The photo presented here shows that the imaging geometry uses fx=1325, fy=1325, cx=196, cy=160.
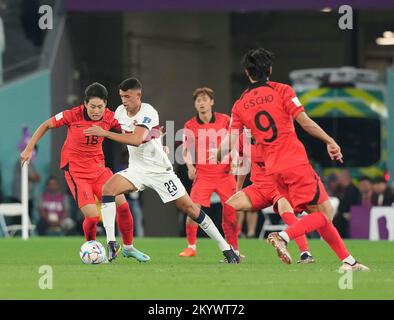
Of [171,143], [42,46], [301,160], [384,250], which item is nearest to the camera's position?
[301,160]

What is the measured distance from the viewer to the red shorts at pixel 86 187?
15.5 metres

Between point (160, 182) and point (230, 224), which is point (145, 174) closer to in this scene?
point (160, 182)

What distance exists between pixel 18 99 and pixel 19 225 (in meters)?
2.74

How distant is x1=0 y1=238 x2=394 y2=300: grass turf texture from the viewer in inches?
431

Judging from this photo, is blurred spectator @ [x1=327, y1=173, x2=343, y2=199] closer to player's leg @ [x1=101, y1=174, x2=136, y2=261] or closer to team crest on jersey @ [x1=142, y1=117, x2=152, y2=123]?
player's leg @ [x1=101, y1=174, x2=136, y2=261]

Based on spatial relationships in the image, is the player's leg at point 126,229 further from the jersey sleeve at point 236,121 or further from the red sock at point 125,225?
the jersey sleeve at point 236,121

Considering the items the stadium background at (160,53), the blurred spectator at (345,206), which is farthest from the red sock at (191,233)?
the stadium background at (160,53)

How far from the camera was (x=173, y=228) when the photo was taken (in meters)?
28.1

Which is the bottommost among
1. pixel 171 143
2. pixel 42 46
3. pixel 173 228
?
pixel 173 228

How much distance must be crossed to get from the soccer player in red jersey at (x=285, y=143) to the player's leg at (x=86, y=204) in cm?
276

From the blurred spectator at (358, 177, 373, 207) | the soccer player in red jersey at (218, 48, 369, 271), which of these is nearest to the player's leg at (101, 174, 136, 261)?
the soccer player in red jersey at (218, 48, 369, 271)

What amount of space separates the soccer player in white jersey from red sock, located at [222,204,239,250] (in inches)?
21.3
